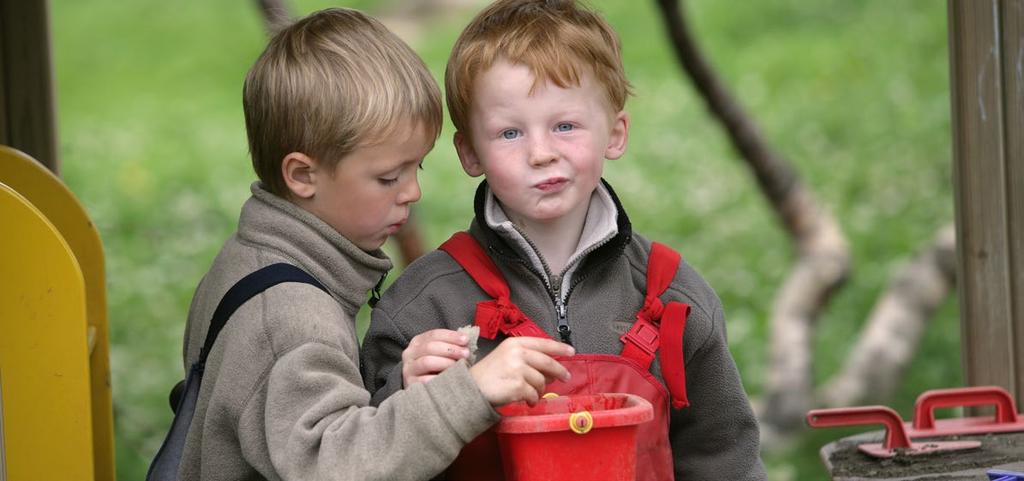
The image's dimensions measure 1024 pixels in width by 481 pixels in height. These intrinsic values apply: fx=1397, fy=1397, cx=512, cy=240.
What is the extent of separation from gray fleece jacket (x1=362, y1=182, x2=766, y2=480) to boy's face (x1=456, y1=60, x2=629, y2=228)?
10cm

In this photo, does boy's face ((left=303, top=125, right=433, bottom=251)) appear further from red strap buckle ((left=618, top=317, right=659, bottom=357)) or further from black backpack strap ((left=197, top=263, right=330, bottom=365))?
red strap buckle ((left=618, top=317, right=659, bottom=357))

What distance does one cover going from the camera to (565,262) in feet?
8.31

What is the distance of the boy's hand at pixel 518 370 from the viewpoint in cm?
206

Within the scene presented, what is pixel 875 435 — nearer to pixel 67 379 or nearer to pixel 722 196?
pixel 67 379

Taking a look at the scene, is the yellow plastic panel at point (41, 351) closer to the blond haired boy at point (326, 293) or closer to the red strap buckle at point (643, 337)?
the blond haired boy at point (326, 293)

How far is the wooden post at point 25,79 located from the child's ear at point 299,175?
1.37m

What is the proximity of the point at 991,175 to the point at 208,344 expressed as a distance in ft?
6.41

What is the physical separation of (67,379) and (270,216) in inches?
17.1

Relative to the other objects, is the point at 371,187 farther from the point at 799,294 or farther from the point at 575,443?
the point at 799,294

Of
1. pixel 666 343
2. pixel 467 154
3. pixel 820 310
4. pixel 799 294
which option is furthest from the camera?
pixel 820 310

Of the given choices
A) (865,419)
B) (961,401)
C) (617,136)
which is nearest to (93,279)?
(617,136)

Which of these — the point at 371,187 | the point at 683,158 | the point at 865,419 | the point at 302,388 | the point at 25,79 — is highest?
the point at 683,158

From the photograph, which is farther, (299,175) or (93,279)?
(93,279)

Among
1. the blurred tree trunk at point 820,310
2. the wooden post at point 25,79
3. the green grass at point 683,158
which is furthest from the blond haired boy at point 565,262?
the green grass at point 683,158
